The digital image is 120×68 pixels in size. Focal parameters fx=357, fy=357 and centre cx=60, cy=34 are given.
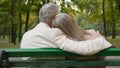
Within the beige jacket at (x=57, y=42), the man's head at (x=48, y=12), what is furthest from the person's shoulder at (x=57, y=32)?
the man's head at (x=48, y=12)

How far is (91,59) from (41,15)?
86 centimetres

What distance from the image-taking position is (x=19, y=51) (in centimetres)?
361

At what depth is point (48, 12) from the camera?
163 inches

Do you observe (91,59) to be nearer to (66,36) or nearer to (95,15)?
(66,36)

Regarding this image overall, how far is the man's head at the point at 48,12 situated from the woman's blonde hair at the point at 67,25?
215 millimetres

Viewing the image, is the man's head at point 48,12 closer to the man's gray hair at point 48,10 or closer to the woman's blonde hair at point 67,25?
the man's gray hair at point 48,10

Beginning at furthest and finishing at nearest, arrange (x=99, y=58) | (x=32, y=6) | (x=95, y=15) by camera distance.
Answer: (x=95, y=15), (x=32, y=6), (x=99, y=58)

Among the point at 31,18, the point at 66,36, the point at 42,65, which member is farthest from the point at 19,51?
the point at 31,18

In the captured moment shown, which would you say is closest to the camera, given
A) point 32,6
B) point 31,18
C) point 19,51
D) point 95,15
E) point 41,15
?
point 19,51

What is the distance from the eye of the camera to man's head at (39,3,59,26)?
412 cm

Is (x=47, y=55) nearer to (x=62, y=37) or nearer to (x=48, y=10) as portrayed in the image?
(x=62, y=37)

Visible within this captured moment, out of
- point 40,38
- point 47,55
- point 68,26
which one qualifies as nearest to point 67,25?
point 68,26

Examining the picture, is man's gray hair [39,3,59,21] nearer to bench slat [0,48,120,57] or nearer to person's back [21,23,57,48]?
person's back [21,23,57,48]

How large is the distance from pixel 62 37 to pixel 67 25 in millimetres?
185
